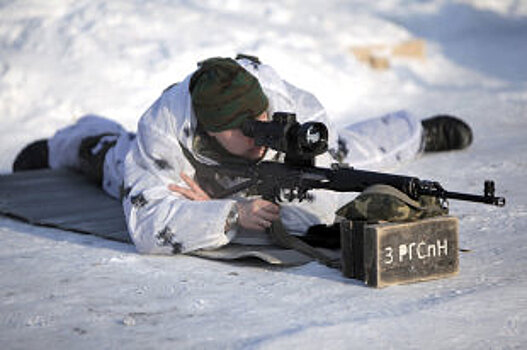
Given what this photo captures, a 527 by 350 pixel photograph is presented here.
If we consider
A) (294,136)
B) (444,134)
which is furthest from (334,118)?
(294,136)

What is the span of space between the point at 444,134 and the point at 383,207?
8.72 feet

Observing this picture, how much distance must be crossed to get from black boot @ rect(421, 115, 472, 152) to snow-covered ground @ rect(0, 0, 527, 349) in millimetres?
81

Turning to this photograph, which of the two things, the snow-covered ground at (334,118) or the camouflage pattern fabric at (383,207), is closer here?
the snow-covered ground at (334,118)

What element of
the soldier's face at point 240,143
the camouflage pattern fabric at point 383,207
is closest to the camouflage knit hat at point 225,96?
the soldier's face at point 240,143

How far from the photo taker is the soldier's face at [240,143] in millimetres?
2775

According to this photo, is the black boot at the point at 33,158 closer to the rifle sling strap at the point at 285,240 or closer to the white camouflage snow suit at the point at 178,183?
the white camouflage snow suit at the point at 178,183

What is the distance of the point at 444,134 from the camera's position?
15.6ft

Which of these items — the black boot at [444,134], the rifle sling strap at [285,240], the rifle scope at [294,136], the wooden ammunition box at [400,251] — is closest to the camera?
the wooden ammunition box at [400,251]

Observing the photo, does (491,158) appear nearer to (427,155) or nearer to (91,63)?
(427,155)

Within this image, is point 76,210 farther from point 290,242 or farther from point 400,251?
point 400,251

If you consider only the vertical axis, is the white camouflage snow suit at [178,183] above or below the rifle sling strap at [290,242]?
above

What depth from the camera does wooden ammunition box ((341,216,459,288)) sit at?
2203mm

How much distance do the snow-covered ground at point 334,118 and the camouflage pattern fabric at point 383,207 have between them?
202 mm

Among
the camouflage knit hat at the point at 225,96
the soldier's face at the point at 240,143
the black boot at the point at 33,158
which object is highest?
the camouflage knit hat at the point at 225,96
